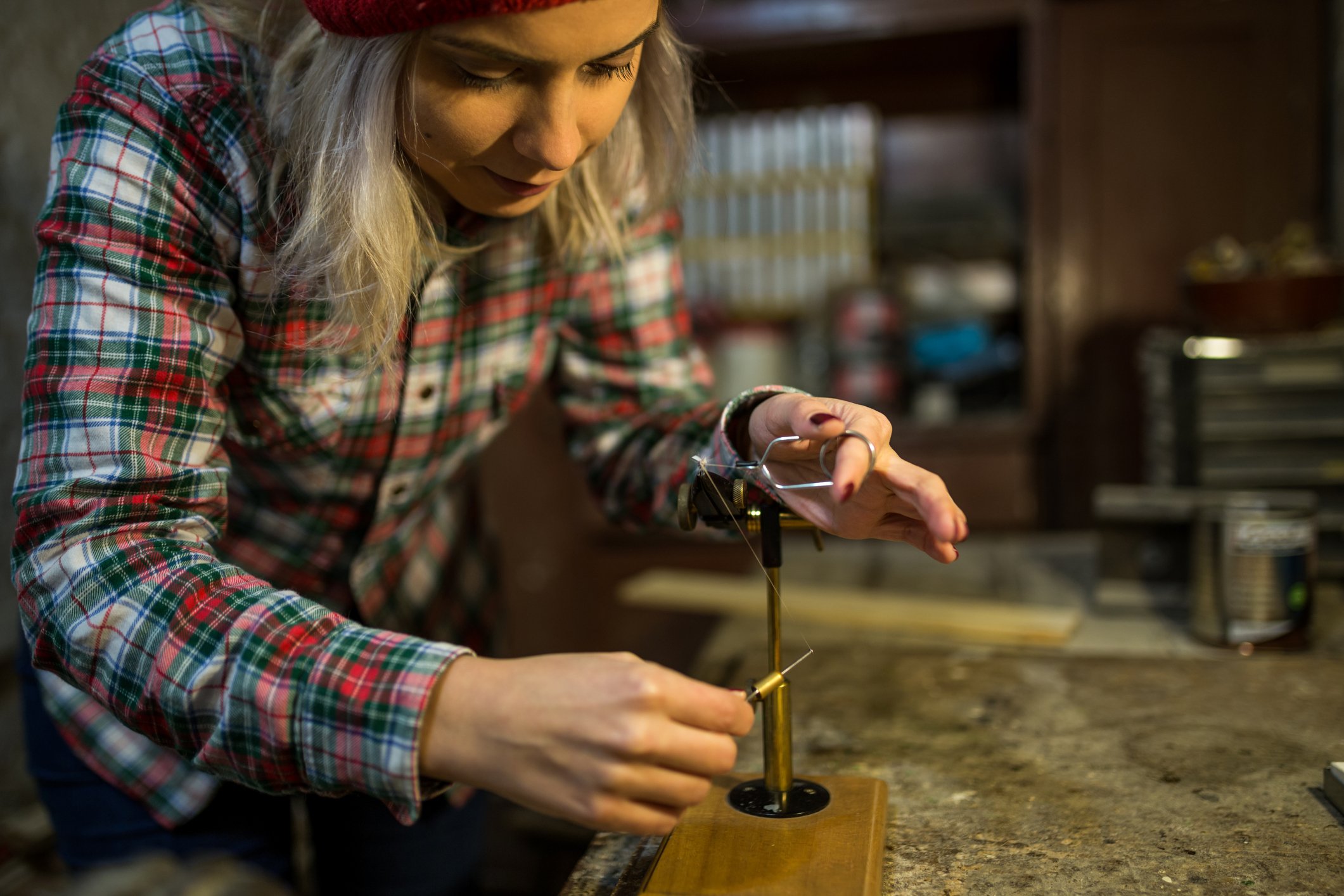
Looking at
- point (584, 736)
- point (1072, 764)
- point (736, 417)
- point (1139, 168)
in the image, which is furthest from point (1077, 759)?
point (1139, 168)

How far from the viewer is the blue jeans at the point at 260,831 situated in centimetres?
95

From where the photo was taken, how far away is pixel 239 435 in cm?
85

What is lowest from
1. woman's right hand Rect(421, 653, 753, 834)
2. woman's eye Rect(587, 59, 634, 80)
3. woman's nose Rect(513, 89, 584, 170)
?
woman's right hand Rect(421, 653, 753, 834)

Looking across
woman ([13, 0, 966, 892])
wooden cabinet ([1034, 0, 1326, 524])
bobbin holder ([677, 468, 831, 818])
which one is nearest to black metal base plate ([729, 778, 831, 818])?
bobbin holder ([677, 468, 831, 818])

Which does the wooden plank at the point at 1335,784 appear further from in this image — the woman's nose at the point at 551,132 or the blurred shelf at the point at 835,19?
the blurred shelf at the point at 835,19

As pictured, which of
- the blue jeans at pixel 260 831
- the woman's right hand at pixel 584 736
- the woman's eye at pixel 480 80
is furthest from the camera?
the blue jeans at pixel 260 831

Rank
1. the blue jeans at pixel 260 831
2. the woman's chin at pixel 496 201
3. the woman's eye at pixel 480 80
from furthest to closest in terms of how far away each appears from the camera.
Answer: the blue jeans at pixel 260 831 < the woman's chin at pixel 496 201 < the woman's eye at pixel 480 80

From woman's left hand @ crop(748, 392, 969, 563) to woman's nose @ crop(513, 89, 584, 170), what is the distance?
26cm

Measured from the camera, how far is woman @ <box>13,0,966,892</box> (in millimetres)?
598

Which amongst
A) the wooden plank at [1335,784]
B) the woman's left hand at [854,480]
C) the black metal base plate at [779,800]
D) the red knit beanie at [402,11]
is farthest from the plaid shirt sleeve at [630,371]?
the wooden plank at [1335,784]

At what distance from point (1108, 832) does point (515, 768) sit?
1.51ft

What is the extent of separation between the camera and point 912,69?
2896 mm

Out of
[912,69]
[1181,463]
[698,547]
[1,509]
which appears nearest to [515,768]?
[1,509]

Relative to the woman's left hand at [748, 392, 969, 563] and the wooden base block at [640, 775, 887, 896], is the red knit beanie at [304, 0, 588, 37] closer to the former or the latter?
the woman's left hand at [748, 392, 969, 563]
